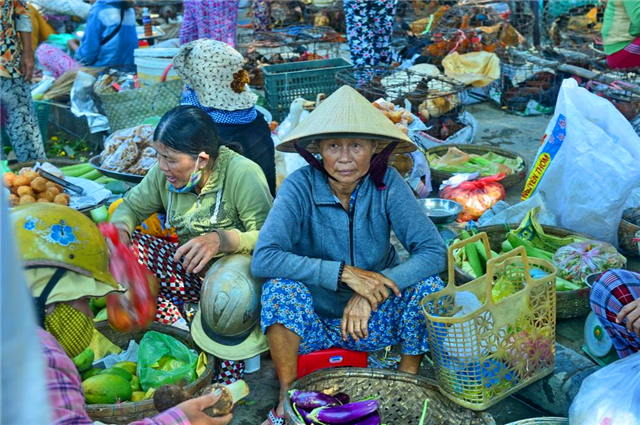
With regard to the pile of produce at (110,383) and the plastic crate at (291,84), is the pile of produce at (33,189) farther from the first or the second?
the plastic crate at (291,84)

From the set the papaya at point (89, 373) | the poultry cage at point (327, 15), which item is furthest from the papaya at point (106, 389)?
the poultry cage at point (327, 15)

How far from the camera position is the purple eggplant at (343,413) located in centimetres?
231

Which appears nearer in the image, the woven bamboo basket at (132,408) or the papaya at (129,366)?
the woven bamboo basket at (132,408)

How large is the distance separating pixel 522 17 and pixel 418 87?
417 centimetres

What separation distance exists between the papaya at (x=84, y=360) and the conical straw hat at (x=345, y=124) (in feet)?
3.55

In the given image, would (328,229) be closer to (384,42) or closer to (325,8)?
(384,42)

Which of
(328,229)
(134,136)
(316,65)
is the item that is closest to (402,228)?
(328,229)

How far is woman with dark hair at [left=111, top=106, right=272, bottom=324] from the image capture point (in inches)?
112

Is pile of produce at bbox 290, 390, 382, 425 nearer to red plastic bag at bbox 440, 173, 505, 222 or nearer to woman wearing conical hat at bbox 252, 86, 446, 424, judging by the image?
woman wearing conical hat at bbox 252, 86, 446, 424

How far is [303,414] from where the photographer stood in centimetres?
236

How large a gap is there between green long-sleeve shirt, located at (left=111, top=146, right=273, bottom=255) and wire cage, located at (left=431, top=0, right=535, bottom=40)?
6.18 metres

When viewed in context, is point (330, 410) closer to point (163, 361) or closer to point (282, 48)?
point (163, 361)

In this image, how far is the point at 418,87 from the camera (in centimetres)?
565

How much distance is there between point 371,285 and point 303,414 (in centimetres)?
51
